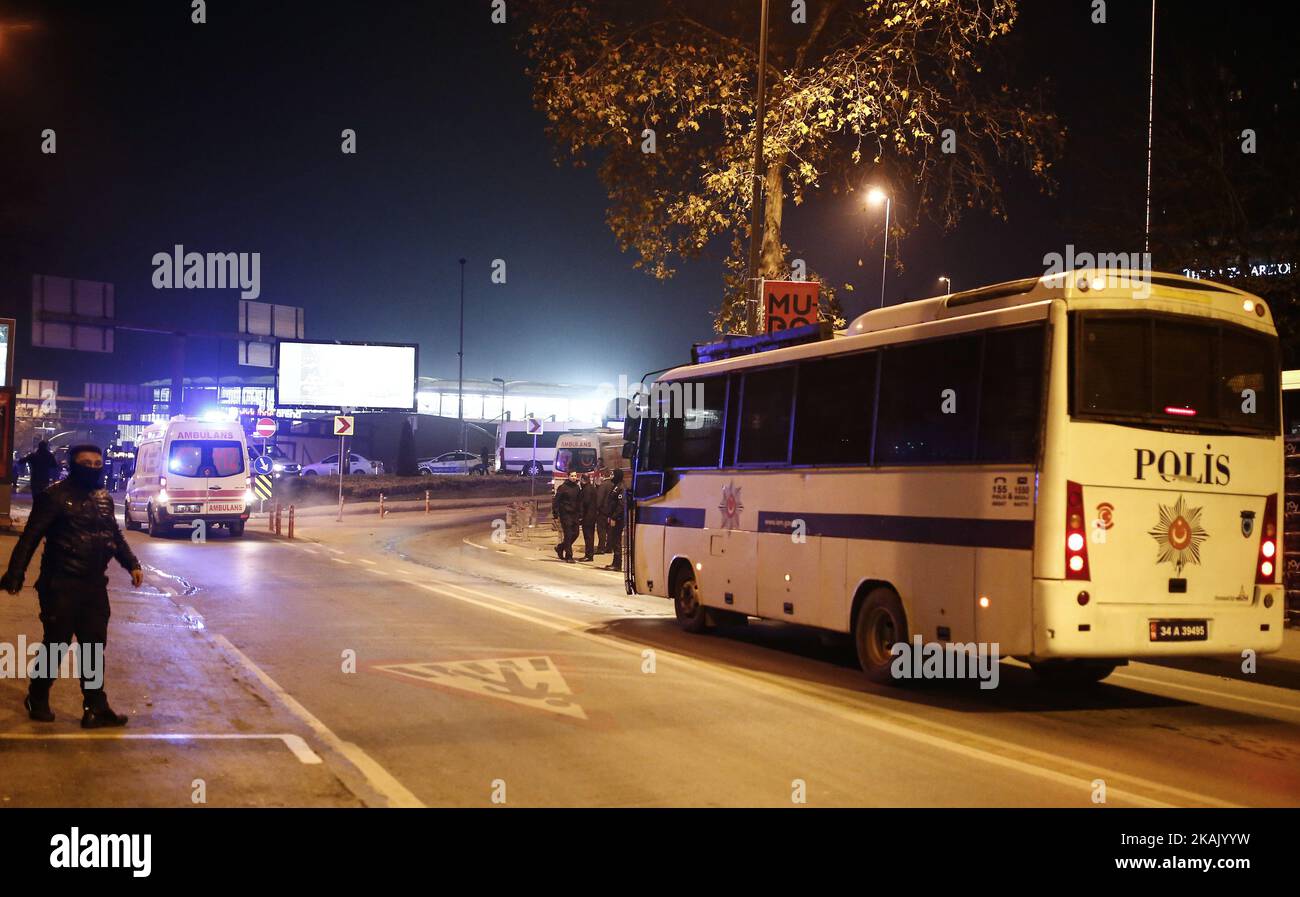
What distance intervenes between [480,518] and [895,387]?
3582 cm

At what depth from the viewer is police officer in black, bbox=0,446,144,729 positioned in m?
9.02

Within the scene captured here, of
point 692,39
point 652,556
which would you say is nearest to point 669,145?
point 692,39

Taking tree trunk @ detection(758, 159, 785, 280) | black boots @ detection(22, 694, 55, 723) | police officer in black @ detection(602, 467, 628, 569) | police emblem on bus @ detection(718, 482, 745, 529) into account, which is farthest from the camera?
police officer in black @ detection(602, 467, 628, 569)

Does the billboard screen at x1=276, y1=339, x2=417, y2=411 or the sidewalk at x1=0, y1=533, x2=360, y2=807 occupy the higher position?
the billboard screen at x1=276, y1=339, x2=417, y2=411

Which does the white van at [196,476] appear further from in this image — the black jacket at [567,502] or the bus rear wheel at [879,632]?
the bus rear wheel at [879,632]

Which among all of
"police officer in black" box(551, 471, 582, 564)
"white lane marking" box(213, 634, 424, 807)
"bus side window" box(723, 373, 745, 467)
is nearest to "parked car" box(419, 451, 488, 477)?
"police officer in black" box(551, 471, 582, 564)

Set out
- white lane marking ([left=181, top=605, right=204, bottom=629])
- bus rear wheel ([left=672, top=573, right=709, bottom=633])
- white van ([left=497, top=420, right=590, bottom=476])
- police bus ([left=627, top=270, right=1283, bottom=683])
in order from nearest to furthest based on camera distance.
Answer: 1. police bus ([left=627, top=270, right=1283, bottom=683])
2. white lane marking ([left=181, top=605, right=204, bottom=629])
3. bus rear wheel ([left=672, top=573, right=709, bottom=633])
4. white van ([left=497, top=420, right=590, bottom=476])

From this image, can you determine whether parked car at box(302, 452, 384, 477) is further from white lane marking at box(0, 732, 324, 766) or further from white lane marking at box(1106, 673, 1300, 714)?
white lane marking at box(0, 732, 324, 766)

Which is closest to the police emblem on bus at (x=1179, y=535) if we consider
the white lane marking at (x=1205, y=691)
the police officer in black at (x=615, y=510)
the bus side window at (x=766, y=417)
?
the white lane marking at (x=1205, y=691)

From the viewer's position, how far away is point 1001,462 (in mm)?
10578

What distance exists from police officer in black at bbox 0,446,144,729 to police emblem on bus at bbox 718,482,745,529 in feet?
24.1

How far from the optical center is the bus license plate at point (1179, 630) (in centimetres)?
1039

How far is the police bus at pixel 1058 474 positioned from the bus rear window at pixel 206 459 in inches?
938
